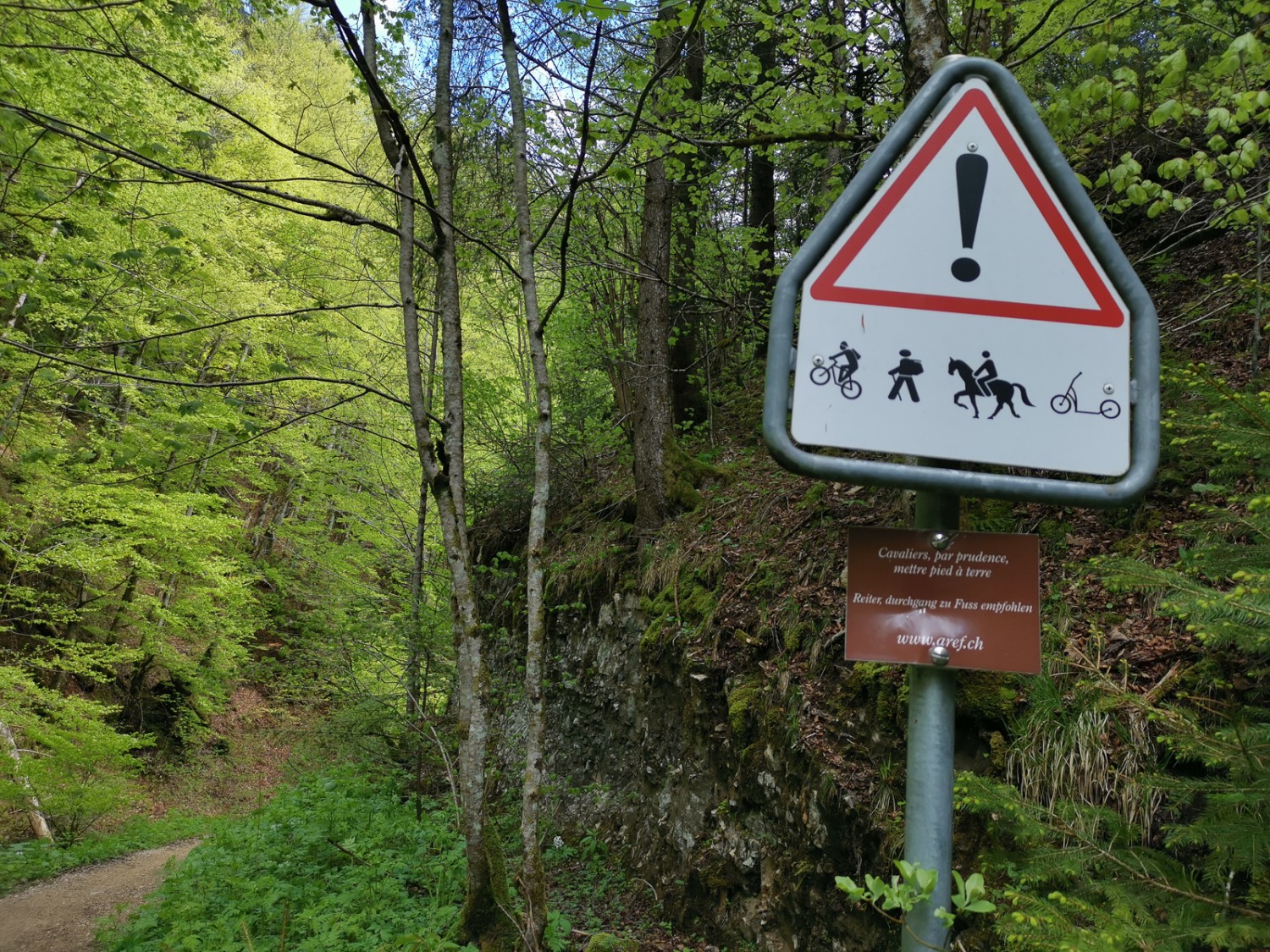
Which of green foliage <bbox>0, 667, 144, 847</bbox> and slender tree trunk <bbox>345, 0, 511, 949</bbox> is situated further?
green foliage <bbox>0, 667, 144, 847</bbox>

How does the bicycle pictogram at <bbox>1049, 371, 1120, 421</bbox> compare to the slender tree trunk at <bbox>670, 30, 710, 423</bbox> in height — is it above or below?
below

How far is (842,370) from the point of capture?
3.13ft

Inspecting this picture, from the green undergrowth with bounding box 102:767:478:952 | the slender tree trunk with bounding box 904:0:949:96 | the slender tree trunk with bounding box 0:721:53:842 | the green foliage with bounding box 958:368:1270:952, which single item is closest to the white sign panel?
the green foliage with bounding box 958:368:1270:952

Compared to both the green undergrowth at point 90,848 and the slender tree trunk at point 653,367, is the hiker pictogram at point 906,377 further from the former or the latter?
the green undergrowth at point 90,848

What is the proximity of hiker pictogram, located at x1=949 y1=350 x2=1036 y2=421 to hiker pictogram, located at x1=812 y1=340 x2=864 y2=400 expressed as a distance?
13 centimetres

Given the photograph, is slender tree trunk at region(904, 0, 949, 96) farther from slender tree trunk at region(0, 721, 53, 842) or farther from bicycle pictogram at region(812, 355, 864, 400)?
slender tree trunk at region(0, 721, 53, 842)

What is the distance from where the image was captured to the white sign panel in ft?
3.07

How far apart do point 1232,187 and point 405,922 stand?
19.4ft

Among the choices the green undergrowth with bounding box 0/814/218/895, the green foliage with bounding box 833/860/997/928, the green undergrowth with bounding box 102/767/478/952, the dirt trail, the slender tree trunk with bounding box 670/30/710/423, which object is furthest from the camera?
the green undergrowth with bounding box 0/814/218/895

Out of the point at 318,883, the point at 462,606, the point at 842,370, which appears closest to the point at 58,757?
the point at 318,883

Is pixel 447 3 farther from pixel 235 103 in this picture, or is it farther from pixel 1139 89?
pixel 235 103

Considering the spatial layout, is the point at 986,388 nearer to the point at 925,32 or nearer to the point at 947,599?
the point at 947,599

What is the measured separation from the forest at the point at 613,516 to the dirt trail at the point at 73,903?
665 mm

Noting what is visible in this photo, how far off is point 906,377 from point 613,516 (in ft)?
24.6
